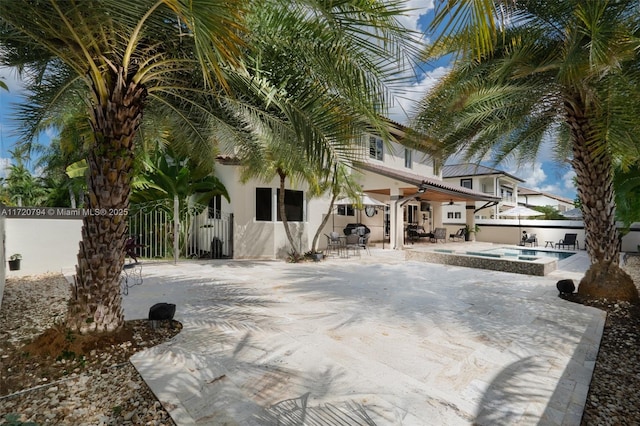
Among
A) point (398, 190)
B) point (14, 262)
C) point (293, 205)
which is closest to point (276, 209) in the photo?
point (293, 205)

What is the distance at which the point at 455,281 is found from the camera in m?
10.3

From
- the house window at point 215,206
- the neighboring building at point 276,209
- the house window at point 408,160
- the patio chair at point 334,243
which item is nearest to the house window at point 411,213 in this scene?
the house window at point 408,160

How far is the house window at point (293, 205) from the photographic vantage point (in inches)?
648

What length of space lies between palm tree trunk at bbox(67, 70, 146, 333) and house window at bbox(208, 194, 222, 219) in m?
11.7

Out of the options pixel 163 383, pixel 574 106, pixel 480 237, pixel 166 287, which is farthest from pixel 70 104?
pixel 480 237

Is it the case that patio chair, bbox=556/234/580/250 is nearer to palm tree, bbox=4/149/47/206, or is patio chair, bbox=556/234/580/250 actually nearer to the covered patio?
the covered patio

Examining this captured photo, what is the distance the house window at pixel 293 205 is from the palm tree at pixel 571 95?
8996mm

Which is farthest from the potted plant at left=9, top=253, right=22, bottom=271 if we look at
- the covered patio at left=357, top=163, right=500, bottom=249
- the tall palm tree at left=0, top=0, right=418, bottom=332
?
the covered patio at left=357, top=163, right=500, bottom=249

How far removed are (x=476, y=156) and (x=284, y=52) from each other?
822 cm

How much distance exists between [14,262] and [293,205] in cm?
1087

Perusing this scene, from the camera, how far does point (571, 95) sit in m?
7.15

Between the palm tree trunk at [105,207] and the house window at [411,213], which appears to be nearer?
the palm tree trunk at [105,207]

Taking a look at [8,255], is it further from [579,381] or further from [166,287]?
[579,381]

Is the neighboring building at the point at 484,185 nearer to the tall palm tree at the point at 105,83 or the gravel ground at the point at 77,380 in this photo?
the tall palm tree at the point at 105,83
